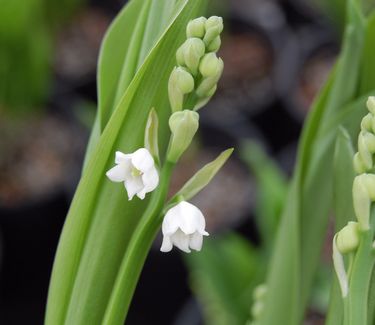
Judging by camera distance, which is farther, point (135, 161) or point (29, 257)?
point (29, 257)

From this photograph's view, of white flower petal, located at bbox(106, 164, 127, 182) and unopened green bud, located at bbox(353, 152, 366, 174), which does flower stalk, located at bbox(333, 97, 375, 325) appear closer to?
unopened green bud, located at bbox(353, 152, 366, 174)

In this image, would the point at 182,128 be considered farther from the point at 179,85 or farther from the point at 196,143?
the point at 196,143

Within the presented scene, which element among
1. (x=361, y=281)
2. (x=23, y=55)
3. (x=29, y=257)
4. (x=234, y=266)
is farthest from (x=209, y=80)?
(x=29, y=257)

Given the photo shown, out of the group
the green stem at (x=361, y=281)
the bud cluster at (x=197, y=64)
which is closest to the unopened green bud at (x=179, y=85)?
the bud cluster at (x=197, y=64)

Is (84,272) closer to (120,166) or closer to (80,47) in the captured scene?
(120,166)

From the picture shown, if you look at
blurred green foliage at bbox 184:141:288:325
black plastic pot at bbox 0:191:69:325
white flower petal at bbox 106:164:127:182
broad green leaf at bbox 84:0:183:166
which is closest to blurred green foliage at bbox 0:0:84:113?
black plastic pot at bbox 0:191:69:325

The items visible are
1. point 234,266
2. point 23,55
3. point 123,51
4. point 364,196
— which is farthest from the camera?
point 23,55

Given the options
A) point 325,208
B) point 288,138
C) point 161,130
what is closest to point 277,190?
point 325,208
